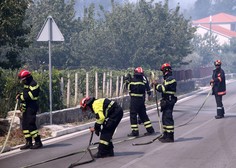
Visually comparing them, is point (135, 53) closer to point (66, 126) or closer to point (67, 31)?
point (67, 31)

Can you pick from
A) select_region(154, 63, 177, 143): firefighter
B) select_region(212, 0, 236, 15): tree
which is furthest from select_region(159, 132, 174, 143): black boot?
select_region(212, 0, 236, 15): tree

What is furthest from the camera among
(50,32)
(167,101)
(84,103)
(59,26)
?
(59,26)

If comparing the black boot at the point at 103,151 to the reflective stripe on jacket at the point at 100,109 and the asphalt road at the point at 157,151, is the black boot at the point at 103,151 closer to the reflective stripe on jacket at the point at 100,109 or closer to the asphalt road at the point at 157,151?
the asphalt road at the point at 157,151

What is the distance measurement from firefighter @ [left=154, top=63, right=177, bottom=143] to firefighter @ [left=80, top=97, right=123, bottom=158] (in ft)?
7.79

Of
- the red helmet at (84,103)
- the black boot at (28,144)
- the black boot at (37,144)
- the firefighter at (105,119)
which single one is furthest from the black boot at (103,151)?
the black boot at (28,144)

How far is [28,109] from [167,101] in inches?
131

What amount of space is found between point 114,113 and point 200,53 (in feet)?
195

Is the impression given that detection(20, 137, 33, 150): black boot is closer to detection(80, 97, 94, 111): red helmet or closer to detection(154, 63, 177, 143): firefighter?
detection(80, 97, 94, 111): red helmet

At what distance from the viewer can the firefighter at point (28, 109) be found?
13336mm

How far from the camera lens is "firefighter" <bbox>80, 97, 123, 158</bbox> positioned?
11.1m

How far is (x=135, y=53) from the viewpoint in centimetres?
3797

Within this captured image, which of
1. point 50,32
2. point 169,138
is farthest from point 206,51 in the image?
point 169,138

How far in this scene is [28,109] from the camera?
13.5m

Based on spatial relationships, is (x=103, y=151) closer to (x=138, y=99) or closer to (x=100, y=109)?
(x=100, y=109)
